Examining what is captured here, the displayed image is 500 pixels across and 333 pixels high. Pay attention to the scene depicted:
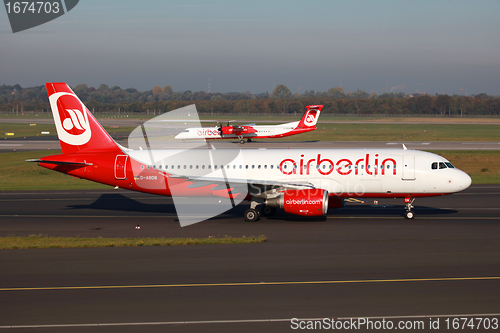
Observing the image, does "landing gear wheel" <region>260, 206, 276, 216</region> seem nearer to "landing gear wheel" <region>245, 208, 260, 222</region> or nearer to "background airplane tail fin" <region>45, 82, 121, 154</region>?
"landing gear wheel" <region>245, 208, 260, 222</region>

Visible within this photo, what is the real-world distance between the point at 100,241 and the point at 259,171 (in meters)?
10.4

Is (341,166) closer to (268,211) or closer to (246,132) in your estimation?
(268,211)

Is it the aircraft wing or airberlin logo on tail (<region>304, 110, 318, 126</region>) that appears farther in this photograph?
airberlin logo on tail (<region>304, 110, 318, 126</region>)

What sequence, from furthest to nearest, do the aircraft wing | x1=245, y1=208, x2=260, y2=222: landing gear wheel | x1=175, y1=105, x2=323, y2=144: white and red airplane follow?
x1=175, y1=105, x2=323, y2=144: white and red airplane
x1=245, y1=208, x2=260, y2=222: landing gear wheel
the aircraft wing

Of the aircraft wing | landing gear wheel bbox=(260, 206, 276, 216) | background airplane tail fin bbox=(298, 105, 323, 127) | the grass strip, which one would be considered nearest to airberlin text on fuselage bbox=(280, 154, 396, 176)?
the aircraft wing

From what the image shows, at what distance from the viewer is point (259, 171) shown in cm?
2816

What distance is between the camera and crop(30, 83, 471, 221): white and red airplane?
26906 millimetres

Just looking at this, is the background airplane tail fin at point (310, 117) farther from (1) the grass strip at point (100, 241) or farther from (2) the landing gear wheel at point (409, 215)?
(1) the grass strip at point (100, 241)

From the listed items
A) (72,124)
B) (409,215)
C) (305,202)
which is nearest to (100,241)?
(72,124)

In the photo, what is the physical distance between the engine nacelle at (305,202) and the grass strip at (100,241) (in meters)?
3.88

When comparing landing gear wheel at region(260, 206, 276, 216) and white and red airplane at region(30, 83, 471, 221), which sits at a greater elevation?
white and red airplane at region(30, 83, 471, 221)

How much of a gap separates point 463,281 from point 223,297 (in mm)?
8339

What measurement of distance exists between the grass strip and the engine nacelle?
3.88 metres

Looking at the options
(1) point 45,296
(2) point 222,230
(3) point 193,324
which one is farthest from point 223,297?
(2) point 222,230
